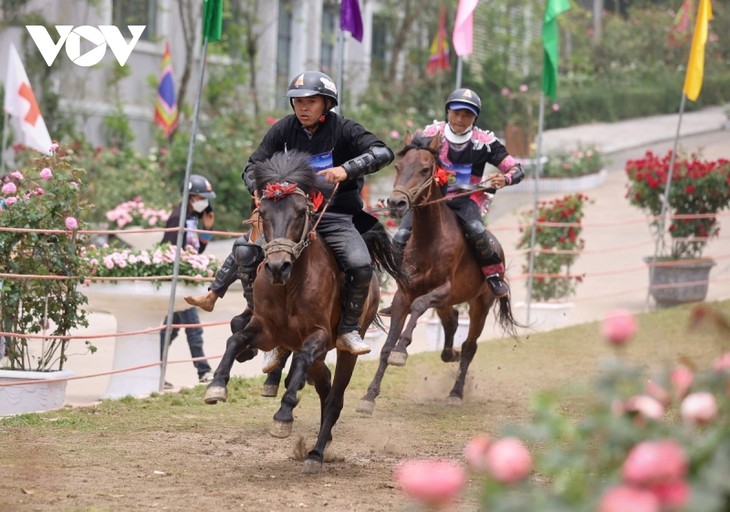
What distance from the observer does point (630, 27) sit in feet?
140

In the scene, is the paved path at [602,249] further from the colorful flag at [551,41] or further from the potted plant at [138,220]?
the colorful flag at [551,41]

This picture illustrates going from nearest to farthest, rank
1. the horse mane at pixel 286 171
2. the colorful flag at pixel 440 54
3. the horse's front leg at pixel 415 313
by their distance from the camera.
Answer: the horse mane at pixel 286 171 < the horse's front leg at pixel 415 313 < the colorful flag at pixel 440 54

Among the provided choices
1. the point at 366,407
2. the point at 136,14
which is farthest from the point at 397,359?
the point at 136,14

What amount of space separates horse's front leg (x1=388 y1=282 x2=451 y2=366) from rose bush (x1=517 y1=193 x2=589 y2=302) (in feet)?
19.8

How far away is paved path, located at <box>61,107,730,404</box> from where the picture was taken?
12.7 m

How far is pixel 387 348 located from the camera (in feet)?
33.3

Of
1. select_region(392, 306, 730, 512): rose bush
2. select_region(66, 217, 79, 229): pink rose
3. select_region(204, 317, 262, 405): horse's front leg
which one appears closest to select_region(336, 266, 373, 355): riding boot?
select_region(204, 317, 262, 405): horse's front leg

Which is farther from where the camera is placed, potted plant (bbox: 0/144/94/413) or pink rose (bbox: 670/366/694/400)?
potted plant (bbox: 0/144/94/413)

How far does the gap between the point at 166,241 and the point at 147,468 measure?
449 cm

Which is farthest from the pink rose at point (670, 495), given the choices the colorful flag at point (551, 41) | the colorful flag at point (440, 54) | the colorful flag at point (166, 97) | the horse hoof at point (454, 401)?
the colorful flag at point (440, 54)

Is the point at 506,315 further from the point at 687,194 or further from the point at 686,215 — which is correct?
the point at 687,194

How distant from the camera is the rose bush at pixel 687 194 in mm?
17703

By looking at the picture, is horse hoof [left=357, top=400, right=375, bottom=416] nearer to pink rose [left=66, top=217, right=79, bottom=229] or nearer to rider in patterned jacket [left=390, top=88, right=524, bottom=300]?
rider in patterned jacket [left=390, top=88, right=524, bottom=300]

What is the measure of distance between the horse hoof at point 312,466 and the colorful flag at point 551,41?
826 centimetres
